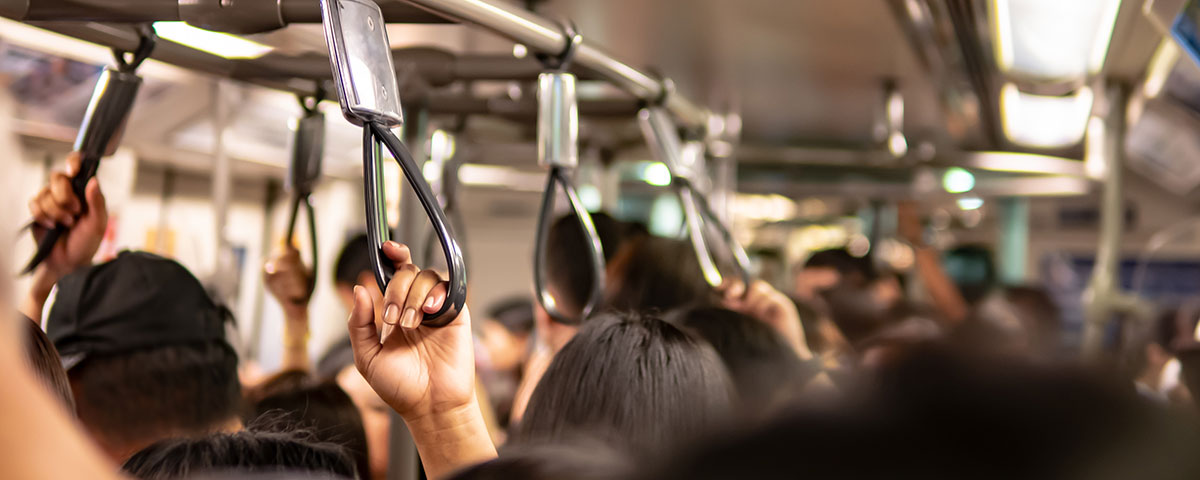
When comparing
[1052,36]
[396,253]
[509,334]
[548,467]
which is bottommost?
[509,334]

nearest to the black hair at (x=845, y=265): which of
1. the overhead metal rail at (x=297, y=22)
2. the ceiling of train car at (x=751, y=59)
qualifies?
the ceiling of train car at (x=751, y=59)

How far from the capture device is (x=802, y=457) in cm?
38

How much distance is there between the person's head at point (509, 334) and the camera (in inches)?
127

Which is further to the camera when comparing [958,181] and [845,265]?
[958,181]

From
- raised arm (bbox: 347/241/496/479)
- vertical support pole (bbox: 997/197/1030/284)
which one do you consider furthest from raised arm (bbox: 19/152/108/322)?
vertical support pole (bbox: 997/197/1030/284)

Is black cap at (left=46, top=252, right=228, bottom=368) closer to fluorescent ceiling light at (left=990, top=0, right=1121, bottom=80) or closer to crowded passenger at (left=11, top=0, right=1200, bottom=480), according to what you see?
crowded passenger at (left=11, top=0, right=1200, bottom=480)

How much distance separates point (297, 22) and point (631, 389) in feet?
1.40

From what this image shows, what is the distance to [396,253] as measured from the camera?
0.69 metres

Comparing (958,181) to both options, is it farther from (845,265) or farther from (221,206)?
(221,206)

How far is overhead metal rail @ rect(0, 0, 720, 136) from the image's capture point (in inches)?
31.5

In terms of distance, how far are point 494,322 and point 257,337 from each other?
1007 millimetres

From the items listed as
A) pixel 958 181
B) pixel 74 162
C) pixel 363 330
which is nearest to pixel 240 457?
pixel 363 330

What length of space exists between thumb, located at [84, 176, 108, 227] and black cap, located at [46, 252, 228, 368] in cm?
11

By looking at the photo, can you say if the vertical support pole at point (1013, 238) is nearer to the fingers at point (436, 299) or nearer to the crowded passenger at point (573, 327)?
the crowded passenger at point (573, 327)
